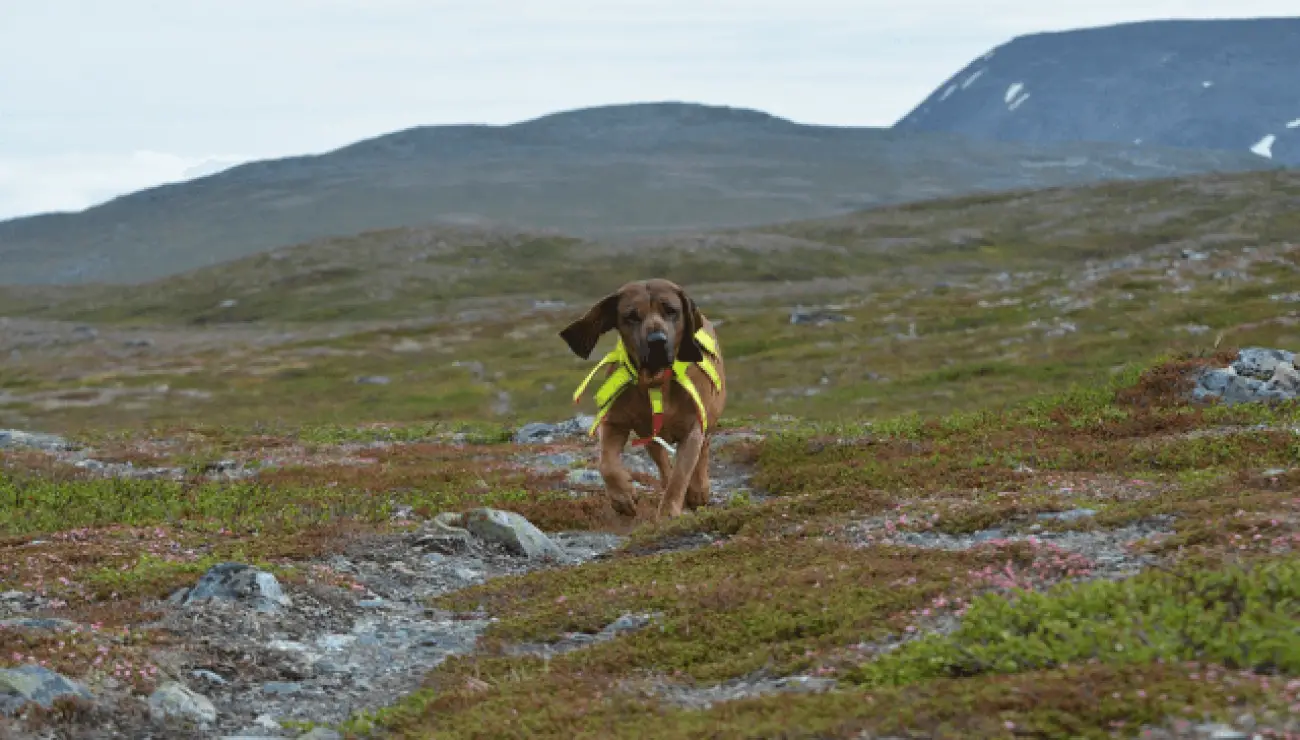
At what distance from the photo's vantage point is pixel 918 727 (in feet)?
23.2

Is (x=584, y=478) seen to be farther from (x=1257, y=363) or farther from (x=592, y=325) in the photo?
(x=1257, y=363)

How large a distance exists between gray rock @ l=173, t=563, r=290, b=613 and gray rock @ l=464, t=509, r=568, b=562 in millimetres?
4314

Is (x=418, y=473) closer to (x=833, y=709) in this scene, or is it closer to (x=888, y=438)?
(x=888, y=438)

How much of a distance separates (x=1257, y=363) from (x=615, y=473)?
18.2 meters

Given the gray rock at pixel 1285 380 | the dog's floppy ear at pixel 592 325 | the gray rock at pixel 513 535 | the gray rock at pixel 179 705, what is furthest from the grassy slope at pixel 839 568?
the dog's floppy ear at pixel 592 325

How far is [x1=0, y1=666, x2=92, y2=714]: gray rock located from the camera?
8.90 meters

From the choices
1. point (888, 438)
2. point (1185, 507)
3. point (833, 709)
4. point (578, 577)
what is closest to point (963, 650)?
point (833, 709)

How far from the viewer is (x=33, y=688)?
9.09 metres

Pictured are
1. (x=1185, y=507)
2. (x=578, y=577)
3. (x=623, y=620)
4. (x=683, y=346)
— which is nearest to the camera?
(x=623, y=620)

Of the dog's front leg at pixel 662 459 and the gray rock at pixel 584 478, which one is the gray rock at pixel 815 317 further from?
the dog's front leg at pixel 662 459

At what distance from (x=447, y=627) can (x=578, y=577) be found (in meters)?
1.90

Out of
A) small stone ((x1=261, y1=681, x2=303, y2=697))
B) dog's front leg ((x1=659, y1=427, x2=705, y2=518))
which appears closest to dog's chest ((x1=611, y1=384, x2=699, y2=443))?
dog's front leg ((x1=659, y1=427, x2=705, y2=518))

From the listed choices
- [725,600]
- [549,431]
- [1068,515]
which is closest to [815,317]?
[549,431]

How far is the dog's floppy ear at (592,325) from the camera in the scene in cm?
1648
